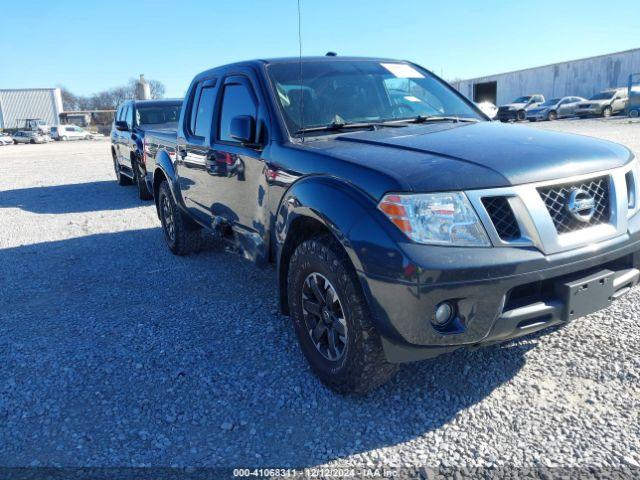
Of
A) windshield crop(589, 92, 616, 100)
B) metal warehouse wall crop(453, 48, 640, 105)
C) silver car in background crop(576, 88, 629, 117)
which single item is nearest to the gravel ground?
silver car in background crop(576, 88, 629, 117)

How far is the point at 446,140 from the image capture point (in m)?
2.92

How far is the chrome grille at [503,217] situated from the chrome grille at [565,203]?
189 millimetres

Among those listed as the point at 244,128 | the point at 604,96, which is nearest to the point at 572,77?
the point at 604,96

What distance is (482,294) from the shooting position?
7.31ft

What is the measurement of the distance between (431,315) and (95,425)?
1.79 meters

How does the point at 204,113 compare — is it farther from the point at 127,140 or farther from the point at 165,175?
the point at 127,140

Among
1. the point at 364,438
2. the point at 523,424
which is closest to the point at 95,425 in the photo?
the point at 364,438

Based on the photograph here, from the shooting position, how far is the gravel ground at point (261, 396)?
7.90ft

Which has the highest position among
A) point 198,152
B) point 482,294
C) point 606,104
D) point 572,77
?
point 572,77

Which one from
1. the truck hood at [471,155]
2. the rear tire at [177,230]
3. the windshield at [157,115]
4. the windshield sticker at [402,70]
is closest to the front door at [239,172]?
the truck hood at [471,155]

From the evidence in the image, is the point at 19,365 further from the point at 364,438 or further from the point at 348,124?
the point at 348,124

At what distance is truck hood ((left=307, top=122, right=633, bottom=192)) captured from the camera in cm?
232

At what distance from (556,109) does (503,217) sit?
1359 inches

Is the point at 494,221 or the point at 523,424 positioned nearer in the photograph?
the point at 494,221
